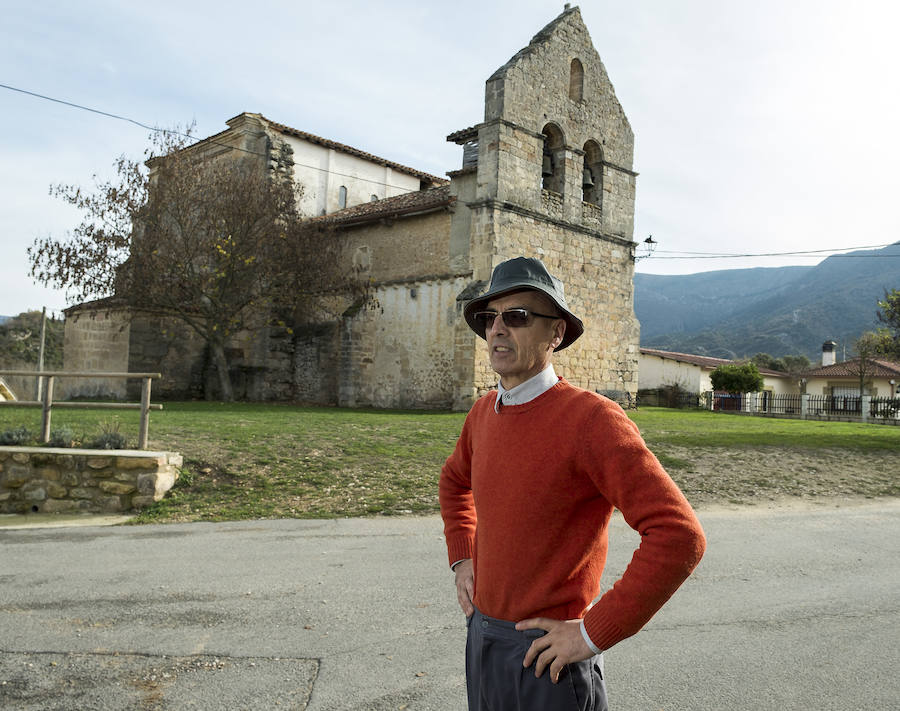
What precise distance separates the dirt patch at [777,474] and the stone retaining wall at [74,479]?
736 centimetres

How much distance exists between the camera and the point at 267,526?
7.83m

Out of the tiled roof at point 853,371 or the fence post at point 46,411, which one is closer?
the fence post at point 46,411

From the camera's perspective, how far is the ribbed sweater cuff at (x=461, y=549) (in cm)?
254

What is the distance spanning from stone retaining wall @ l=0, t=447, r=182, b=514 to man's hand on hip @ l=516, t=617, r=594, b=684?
309 inches

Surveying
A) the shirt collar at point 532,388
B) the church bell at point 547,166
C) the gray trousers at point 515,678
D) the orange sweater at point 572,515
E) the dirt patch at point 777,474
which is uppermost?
the church bell at point 547,166

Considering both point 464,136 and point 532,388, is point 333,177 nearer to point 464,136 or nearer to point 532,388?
point 464,136

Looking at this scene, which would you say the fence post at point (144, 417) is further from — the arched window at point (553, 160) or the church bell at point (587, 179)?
the church bell at point (587, 179)

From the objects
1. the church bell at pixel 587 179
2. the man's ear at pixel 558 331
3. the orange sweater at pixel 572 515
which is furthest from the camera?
the church bell at pixel 587 179

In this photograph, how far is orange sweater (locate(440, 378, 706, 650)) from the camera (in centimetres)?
176

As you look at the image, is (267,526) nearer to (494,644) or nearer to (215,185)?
(494,644)

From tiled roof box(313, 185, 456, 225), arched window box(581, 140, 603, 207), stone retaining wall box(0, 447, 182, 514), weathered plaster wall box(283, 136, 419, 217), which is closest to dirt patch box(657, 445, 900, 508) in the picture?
stone retaining wall box(0, 447, 182, 514)

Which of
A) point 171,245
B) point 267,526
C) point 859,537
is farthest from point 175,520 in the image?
point 171,245

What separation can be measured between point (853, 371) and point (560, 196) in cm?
3417

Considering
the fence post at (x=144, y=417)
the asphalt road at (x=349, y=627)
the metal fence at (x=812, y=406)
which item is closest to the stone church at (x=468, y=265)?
the metal fence at (x=812, y=406)
